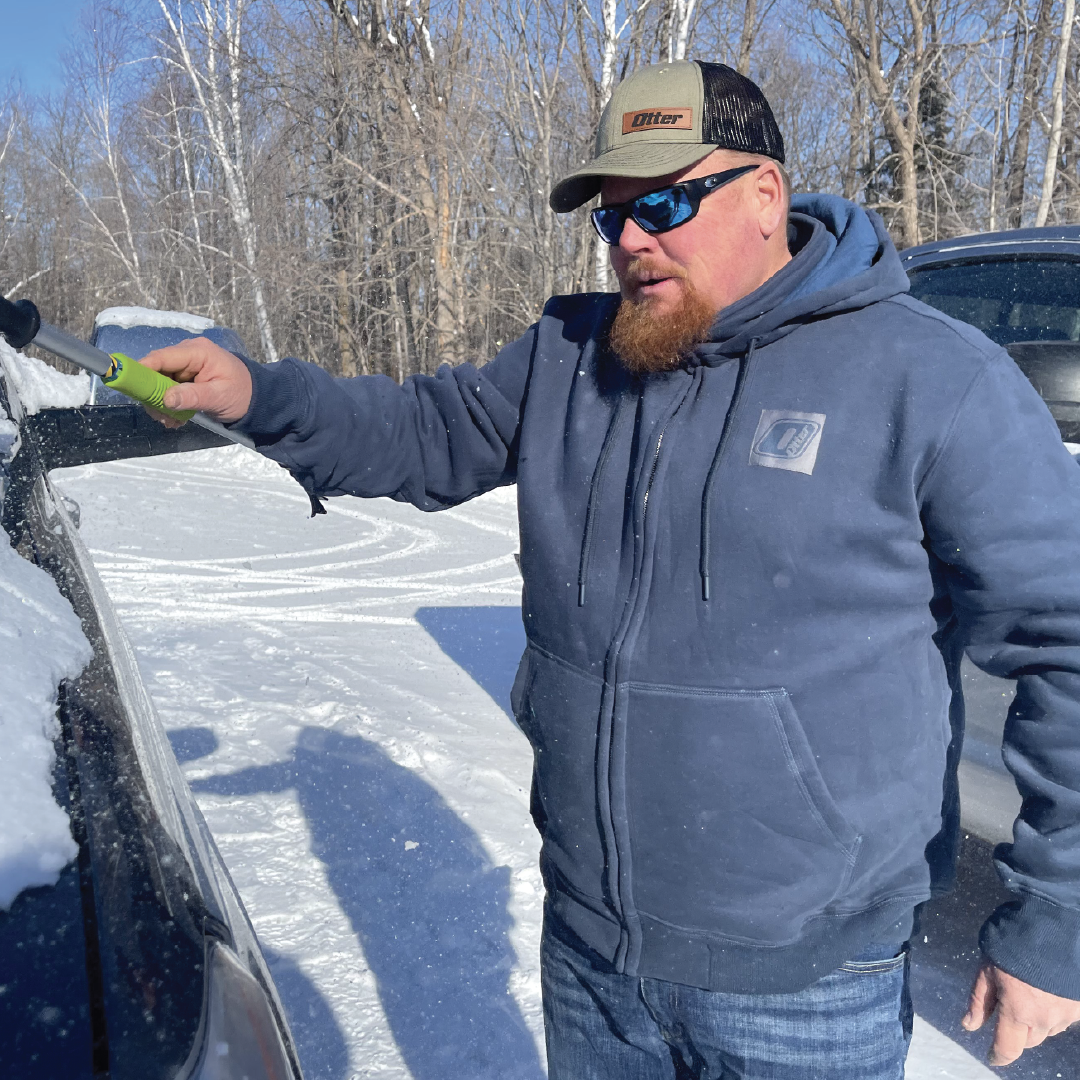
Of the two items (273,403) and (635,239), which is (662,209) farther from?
(273,403)

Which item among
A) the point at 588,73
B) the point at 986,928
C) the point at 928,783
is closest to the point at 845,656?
the point at 928,783

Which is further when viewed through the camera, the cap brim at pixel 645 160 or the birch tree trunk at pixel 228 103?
the birch tree trunk at pixel 228 103

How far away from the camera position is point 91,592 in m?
1.63

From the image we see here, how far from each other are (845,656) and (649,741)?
0.95 feet

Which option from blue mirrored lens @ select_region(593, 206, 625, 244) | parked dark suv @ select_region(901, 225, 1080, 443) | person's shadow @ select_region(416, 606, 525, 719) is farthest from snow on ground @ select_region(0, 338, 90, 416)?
person's shadow @ select_region(416, 606, 525, 719)

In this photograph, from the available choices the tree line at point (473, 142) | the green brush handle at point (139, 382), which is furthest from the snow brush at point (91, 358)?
the tree line at point (473, 142)

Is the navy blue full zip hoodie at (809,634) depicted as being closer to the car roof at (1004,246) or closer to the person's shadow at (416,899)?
the person's shadow at (416,899)

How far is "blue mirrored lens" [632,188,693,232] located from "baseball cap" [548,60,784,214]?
0.13ft

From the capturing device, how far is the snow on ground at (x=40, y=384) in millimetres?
2053

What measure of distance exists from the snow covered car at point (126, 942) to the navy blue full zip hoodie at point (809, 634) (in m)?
0.58

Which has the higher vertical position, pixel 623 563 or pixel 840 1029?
pixel 623 563

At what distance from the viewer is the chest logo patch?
1361 millimetres

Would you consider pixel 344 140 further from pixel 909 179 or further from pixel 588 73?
pixel 909 179

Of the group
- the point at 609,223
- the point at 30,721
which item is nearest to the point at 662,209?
the point at 609,223
